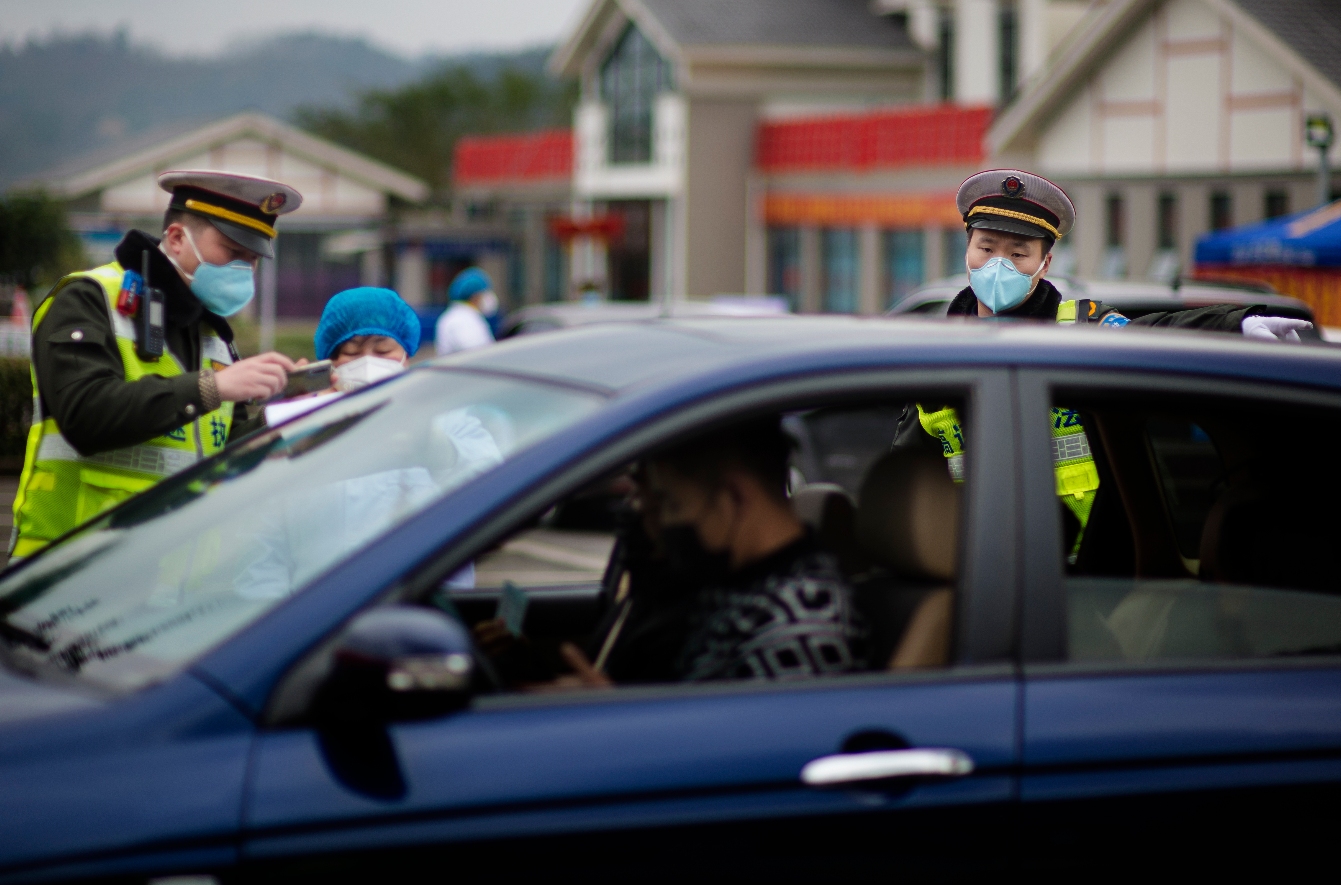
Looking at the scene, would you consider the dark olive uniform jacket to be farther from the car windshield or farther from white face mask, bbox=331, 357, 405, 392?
the car windshield

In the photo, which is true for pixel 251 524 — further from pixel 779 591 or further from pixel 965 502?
pixel 965 502

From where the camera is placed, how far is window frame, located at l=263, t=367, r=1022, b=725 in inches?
89.8

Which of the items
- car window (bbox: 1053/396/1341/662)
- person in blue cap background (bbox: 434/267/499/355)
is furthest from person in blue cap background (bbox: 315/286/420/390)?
person in blue cap background (bbox: 434/267/499/355)

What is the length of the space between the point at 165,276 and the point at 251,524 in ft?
5.05

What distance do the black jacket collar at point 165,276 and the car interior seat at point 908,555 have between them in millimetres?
2008

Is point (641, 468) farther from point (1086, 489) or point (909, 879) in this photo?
point (1086, 489)

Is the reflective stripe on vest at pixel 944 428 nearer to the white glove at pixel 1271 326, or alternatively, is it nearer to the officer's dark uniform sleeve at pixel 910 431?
the officer's dark uniform sleeve at pixel 910 431

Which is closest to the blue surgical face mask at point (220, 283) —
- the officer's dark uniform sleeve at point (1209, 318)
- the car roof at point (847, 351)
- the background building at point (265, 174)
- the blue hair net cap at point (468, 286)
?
the car roof at point (847, 351)

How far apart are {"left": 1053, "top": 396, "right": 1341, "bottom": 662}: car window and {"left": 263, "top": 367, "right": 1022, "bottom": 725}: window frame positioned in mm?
145

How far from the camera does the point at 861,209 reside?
32.2 m

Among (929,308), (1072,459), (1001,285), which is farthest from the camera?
(929,308)

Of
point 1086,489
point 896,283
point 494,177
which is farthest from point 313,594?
point 494,177

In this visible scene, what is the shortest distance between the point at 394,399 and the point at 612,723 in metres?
0.91

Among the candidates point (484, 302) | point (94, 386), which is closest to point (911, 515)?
point (94, 386)
